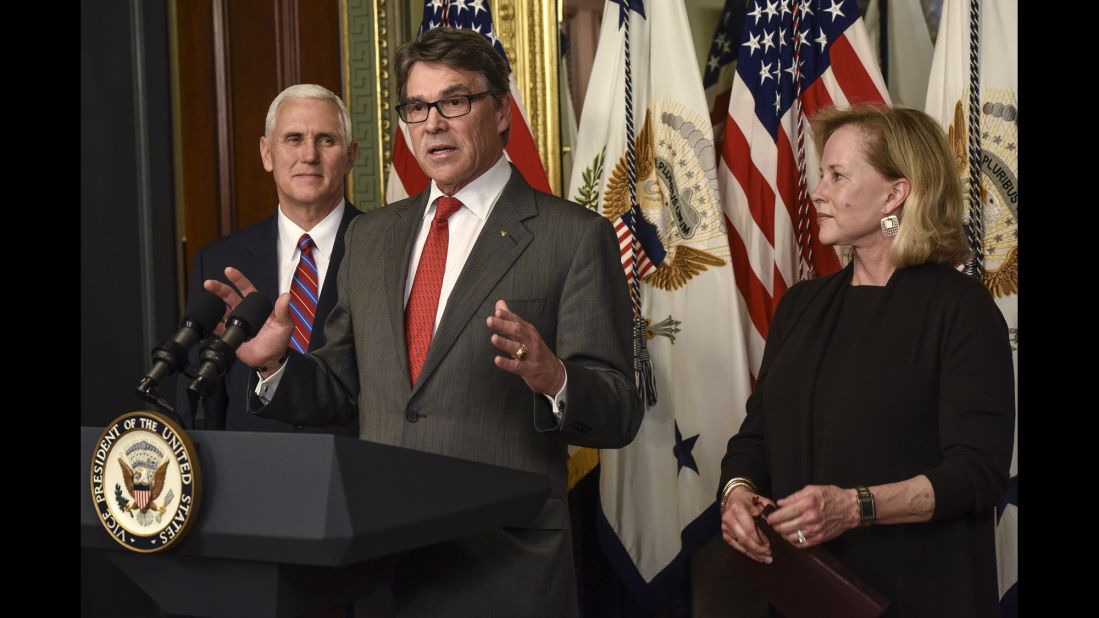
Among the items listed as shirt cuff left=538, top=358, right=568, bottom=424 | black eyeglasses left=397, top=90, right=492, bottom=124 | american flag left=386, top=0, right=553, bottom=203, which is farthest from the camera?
american flag left=386, top=0, right=553, bottom=203

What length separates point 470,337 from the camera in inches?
80.4

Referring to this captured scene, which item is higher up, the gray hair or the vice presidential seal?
the gray hair

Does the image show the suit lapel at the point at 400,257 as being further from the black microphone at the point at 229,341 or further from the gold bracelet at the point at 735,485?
the gold bracelet at the point at 735,485

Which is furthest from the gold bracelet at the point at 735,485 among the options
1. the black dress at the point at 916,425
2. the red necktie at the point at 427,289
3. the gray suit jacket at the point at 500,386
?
the red necktie at the point at 427,289

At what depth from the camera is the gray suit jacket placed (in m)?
1.93

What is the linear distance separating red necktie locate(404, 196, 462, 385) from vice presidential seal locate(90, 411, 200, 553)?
64 centimetres

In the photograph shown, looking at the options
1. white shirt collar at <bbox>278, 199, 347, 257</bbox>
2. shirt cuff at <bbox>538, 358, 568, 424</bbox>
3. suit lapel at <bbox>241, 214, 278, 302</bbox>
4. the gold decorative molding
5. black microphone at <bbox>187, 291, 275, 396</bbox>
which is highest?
the gold decorative molding

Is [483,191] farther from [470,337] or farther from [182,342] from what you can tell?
[182,342]

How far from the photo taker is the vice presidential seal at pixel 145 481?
4.80 ft

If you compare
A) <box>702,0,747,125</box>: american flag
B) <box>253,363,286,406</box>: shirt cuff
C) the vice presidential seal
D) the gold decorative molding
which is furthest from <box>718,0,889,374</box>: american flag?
the vice presidential seal

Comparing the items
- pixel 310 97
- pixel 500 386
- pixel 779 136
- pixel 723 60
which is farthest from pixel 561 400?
pixel 723 60

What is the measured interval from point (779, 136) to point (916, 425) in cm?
159

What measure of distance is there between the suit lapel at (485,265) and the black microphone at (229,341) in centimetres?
38

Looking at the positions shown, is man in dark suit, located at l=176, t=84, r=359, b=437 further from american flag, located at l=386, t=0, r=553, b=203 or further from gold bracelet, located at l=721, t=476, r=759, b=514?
gold bracelet, located at l=721, t=476, r=759, b=514
